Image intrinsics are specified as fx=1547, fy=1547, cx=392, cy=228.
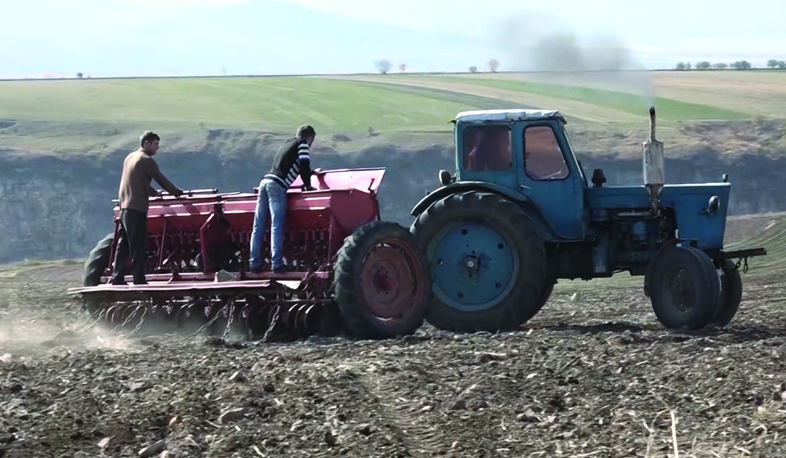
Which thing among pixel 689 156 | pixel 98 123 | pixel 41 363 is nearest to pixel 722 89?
pixel 689 156

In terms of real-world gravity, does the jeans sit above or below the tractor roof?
below

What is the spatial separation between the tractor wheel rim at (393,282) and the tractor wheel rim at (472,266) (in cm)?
57

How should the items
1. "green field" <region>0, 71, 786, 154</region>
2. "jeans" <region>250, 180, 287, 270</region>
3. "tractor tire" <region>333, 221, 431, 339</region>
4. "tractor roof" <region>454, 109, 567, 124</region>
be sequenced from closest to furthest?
1. "tractor tire" <region>333, 221, 431, 339</region>
2. "jeans" <region>250, 180, 287, 270</region>
3. "tractor roof" <region>454, 109, 567, 124</region>
4. "green field" <region>0, 71, 786, 154</region>

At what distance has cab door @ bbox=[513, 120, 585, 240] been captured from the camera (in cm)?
1378

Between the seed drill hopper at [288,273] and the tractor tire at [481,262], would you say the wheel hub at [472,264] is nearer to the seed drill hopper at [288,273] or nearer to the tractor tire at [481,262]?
the tractor tire at [481,262]

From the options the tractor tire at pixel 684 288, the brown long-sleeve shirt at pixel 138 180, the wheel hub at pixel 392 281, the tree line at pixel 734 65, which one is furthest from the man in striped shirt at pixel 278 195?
the tree line at pixel 734 65

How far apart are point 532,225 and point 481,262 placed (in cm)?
57

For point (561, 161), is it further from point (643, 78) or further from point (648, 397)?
point (648, 397)

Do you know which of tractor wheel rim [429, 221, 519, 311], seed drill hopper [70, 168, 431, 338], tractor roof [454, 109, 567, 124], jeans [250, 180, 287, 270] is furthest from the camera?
tractor roof [454, 109, 567, 124]

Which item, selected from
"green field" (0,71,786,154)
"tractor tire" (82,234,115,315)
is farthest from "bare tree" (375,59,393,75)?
"tractor tire" (82,234,115,315)

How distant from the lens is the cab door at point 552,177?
543 inches

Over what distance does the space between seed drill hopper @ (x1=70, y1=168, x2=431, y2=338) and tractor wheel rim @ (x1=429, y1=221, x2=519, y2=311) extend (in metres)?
Answer: 0.59

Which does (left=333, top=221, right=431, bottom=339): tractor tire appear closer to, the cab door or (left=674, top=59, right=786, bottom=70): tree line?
the cab door

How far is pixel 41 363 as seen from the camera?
1096 cm
